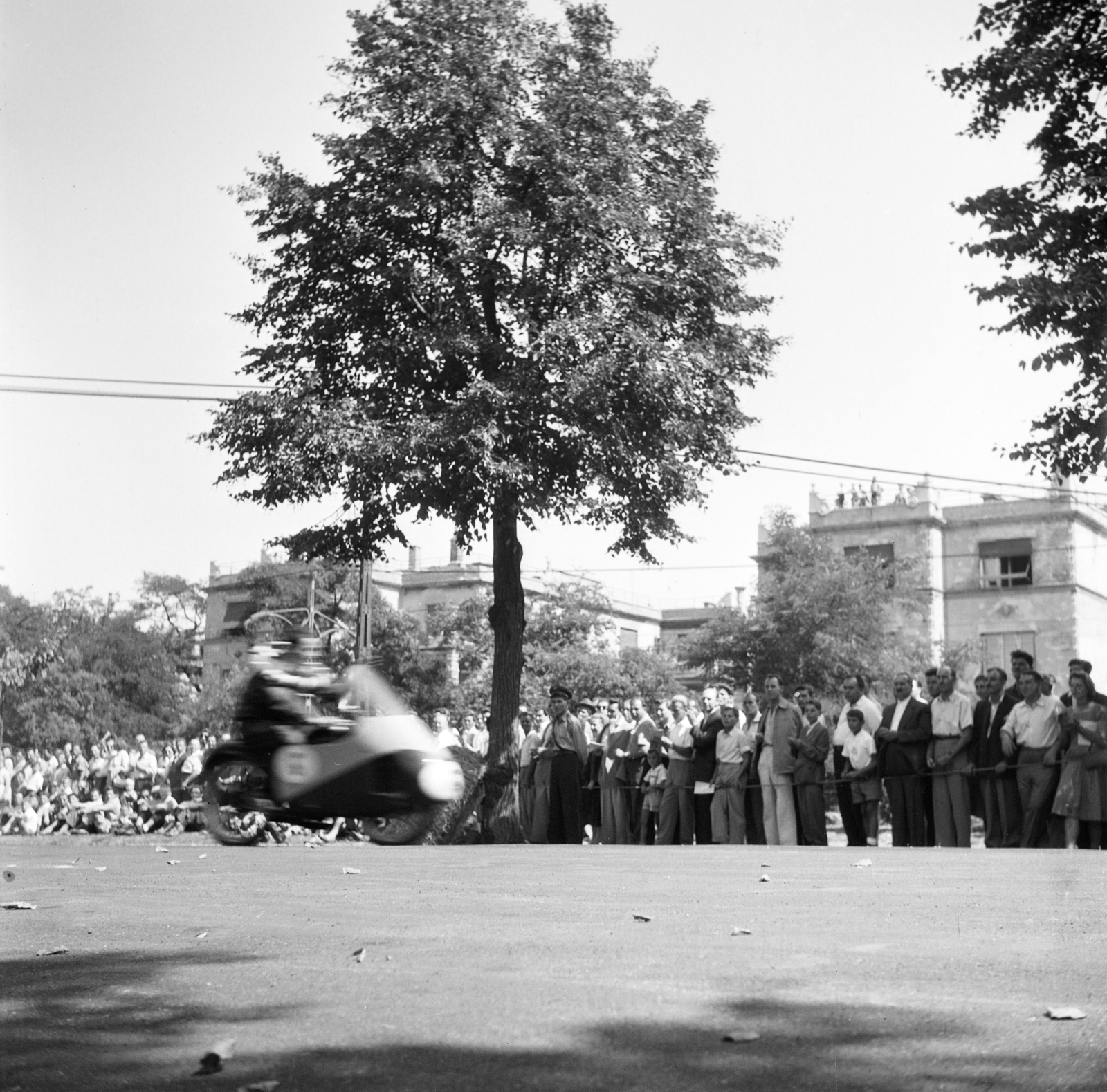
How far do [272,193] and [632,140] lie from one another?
5465 mm

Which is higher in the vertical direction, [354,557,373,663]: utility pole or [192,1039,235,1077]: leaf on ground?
[354,557,373,663]: utility pole

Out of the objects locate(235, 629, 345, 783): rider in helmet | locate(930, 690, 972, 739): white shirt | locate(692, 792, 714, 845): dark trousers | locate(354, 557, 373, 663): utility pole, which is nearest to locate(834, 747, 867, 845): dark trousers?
locate(930, 690, 972, 739): white shirt

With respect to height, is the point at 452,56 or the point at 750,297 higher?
the point at 452,56

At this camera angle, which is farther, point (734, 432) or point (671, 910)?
point (734, 432)

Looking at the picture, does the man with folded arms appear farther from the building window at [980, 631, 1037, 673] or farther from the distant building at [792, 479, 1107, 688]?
the building window at [980, 631, 1037, 673]

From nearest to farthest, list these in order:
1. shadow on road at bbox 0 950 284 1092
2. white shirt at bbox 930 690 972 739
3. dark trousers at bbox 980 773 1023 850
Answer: shadow on road at bbox 0 950 284 1092 → dark trousers at bbox 980 773 1023 850 → white shirt at bbox 930 690 972 739

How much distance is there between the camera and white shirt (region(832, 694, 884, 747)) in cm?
2033

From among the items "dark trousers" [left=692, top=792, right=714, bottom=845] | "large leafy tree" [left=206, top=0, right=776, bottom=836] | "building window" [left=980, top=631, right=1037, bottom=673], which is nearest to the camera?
"large leafy tree" [left=206, top=0, right=776, bottom=836]

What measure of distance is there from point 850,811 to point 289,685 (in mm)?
15401

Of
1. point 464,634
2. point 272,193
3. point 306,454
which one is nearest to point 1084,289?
point 306,454

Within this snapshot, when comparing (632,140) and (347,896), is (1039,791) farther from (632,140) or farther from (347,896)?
(632,140)

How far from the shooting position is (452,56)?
22672 mm

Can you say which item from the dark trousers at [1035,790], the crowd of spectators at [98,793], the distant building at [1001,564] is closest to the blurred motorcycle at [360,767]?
the dark trousers at [1035,790]

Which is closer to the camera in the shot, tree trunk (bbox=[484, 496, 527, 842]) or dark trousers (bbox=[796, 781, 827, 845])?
dark trousers (bbox=[796, 781, 827, 845])
